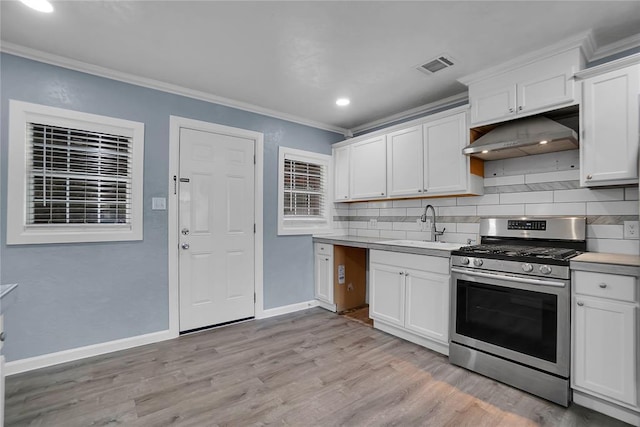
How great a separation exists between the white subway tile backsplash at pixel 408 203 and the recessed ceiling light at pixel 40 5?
3569 mm

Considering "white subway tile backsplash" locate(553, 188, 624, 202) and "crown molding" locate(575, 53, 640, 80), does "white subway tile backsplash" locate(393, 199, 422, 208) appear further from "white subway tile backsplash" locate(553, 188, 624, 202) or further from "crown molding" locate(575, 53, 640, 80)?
"crown molding" locate(575, 53, 640, 80)

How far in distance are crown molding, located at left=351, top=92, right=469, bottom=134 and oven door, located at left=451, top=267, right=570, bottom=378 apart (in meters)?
1.88

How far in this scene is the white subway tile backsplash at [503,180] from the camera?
2842 mm

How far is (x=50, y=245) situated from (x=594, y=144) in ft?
13.9

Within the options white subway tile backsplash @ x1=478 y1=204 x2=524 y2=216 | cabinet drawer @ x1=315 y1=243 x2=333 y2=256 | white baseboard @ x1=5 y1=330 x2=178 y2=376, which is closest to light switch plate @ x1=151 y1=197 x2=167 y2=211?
white baseboard @ x1=5 y1=330 x2=178 y2=376

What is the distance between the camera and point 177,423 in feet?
6.01

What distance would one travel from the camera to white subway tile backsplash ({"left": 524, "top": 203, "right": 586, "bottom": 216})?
97.4 inches

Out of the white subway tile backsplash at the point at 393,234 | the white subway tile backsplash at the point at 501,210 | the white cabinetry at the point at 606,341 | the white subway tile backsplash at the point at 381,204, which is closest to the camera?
the white cabinetry at the point at 606,341

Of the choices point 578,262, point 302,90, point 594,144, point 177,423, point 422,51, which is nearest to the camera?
point 177,423

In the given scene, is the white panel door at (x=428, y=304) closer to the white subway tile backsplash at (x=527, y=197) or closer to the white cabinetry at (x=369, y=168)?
the white subway tile backsplash at (x=527, y=197)

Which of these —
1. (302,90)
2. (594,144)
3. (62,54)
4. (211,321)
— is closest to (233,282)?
(211,321)

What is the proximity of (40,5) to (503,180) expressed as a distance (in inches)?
150

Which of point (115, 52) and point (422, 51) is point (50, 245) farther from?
point (422, 51)

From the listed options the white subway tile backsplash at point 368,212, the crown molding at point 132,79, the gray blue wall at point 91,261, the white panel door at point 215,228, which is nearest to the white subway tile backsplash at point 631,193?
the white subway tile backsplash at point 368,212
